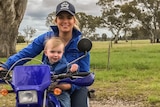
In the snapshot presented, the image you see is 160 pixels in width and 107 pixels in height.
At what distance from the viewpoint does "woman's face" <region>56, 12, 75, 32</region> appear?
3.52 m

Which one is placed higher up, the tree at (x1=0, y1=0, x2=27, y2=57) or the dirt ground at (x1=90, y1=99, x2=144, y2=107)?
the tree at (x1=0, y1=0, x2=27, y2=57)

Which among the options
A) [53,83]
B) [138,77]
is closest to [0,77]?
[53,83]

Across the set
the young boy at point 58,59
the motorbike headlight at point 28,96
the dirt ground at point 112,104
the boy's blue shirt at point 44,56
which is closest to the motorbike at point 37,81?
the motorbike headlight at point 28,96

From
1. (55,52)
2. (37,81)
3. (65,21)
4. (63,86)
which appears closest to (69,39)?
(65,21)

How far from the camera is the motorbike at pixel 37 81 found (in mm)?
2699

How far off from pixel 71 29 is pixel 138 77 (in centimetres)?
922

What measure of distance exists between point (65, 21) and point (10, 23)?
2316 cm

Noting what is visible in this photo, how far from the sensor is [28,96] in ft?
8.83

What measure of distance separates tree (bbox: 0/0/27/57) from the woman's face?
21.6 meters

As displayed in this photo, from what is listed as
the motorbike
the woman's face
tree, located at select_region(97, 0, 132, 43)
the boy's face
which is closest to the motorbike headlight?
the motorbike

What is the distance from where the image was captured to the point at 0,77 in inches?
123

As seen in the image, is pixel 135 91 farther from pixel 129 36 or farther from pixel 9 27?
pixel 129 36

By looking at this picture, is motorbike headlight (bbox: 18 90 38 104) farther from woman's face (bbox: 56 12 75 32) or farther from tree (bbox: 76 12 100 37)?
tree (bbox: 76 12 100 37)

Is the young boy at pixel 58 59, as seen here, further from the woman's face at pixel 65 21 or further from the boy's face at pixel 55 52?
the woman's face at pixel 65 21
